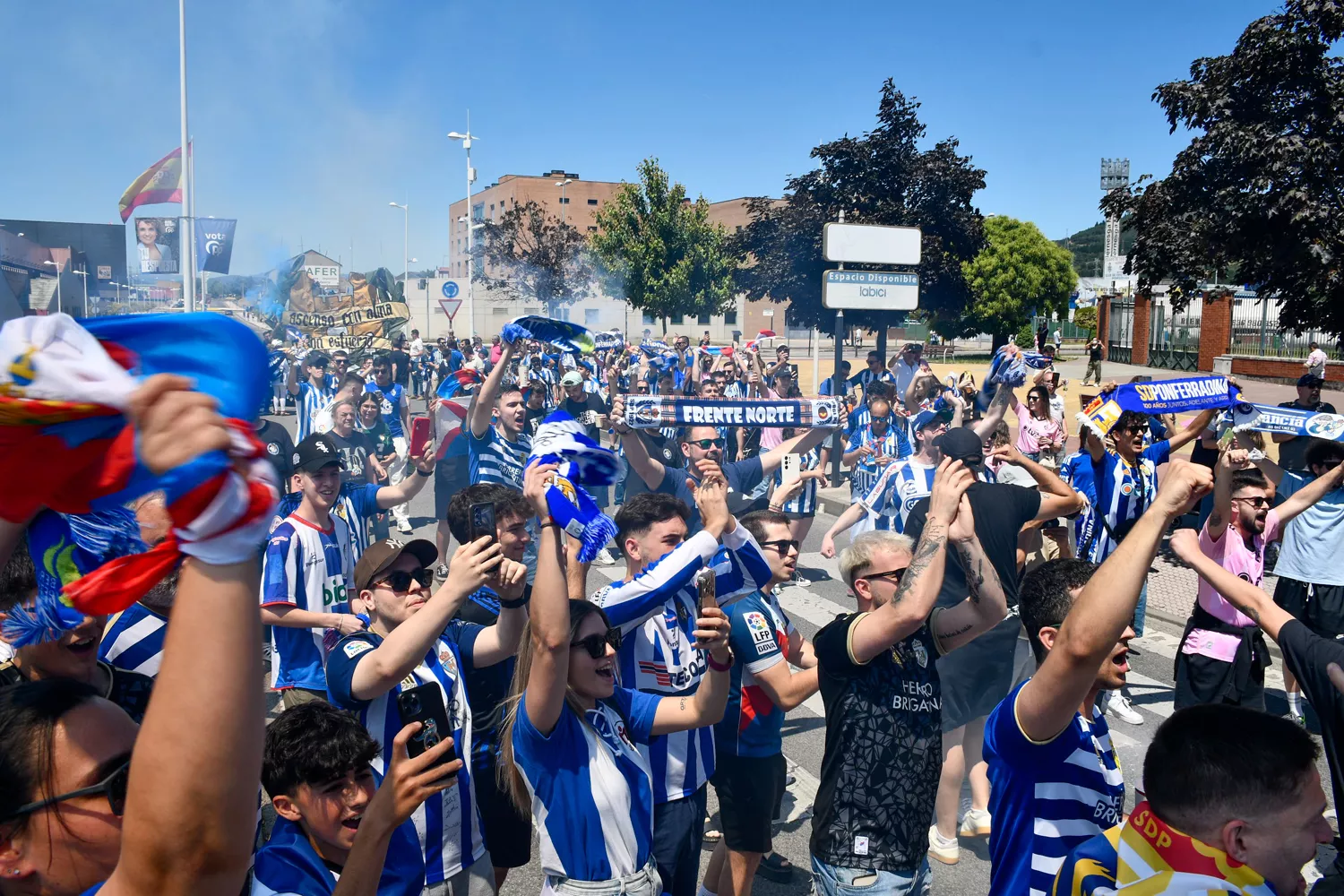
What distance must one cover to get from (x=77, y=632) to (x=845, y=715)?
2466mm

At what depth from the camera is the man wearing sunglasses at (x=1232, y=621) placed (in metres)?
4.95

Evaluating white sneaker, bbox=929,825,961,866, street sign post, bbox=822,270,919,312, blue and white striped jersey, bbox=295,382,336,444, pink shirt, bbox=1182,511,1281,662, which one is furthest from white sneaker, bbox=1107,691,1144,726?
blue and white striped jersey, bbox=295,382,336,444

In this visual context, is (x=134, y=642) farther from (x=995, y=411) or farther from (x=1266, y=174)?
(x=1266, y=174)

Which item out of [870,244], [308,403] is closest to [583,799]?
[308,403]

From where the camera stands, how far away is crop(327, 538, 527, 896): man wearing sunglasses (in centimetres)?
289

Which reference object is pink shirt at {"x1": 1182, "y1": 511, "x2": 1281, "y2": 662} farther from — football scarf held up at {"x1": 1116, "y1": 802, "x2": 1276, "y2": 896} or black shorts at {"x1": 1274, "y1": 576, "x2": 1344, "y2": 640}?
football scarf held up at {"x1": 1116, "y1": 802, "x2": 1276, "y2": 896}

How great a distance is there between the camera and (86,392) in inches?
45.9

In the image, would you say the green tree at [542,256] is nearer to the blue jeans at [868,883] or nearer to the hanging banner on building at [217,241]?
the hanging banner on building at [217,241]

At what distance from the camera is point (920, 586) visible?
9.96ft

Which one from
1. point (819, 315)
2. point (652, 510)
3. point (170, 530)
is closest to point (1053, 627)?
point (652, 510)

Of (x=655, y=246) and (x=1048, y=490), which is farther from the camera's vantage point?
(x=655, y=246)

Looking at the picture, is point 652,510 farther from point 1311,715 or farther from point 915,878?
point 1311,715

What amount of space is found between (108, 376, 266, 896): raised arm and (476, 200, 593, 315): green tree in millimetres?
43949

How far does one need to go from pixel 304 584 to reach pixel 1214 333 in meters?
32.5
